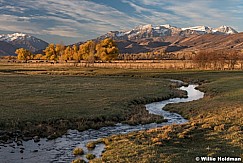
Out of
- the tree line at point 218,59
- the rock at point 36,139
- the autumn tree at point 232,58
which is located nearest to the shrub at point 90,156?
the rock at point 36,139

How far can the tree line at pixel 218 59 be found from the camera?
119 metres

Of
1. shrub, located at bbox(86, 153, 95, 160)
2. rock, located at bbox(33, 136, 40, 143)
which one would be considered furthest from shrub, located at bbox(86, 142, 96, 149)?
rock, located at bbox(33, 136, 40, 143)

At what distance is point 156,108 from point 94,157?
21373 millimetres

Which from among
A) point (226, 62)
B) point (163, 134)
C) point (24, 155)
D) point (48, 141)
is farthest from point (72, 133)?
point (226, 62)

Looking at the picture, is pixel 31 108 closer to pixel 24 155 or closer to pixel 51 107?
pixel 51 107

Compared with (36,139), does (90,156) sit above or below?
above

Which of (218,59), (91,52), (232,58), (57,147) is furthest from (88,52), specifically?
(57,147)

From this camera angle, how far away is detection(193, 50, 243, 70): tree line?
119m

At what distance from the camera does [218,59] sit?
119250 mm

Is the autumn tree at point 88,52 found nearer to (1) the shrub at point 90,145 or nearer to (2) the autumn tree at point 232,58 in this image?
(2) the autumn tree at point 232,58

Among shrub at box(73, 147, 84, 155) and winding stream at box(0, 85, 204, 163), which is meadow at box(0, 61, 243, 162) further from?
shrub at box(73, 147, 84, 155)

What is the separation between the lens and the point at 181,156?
56.5ft

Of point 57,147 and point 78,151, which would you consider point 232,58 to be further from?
point 78,151

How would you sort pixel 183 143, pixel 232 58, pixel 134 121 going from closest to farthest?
1. pixel 183 143
2. pixel 134 121
3. pixel 232 58
